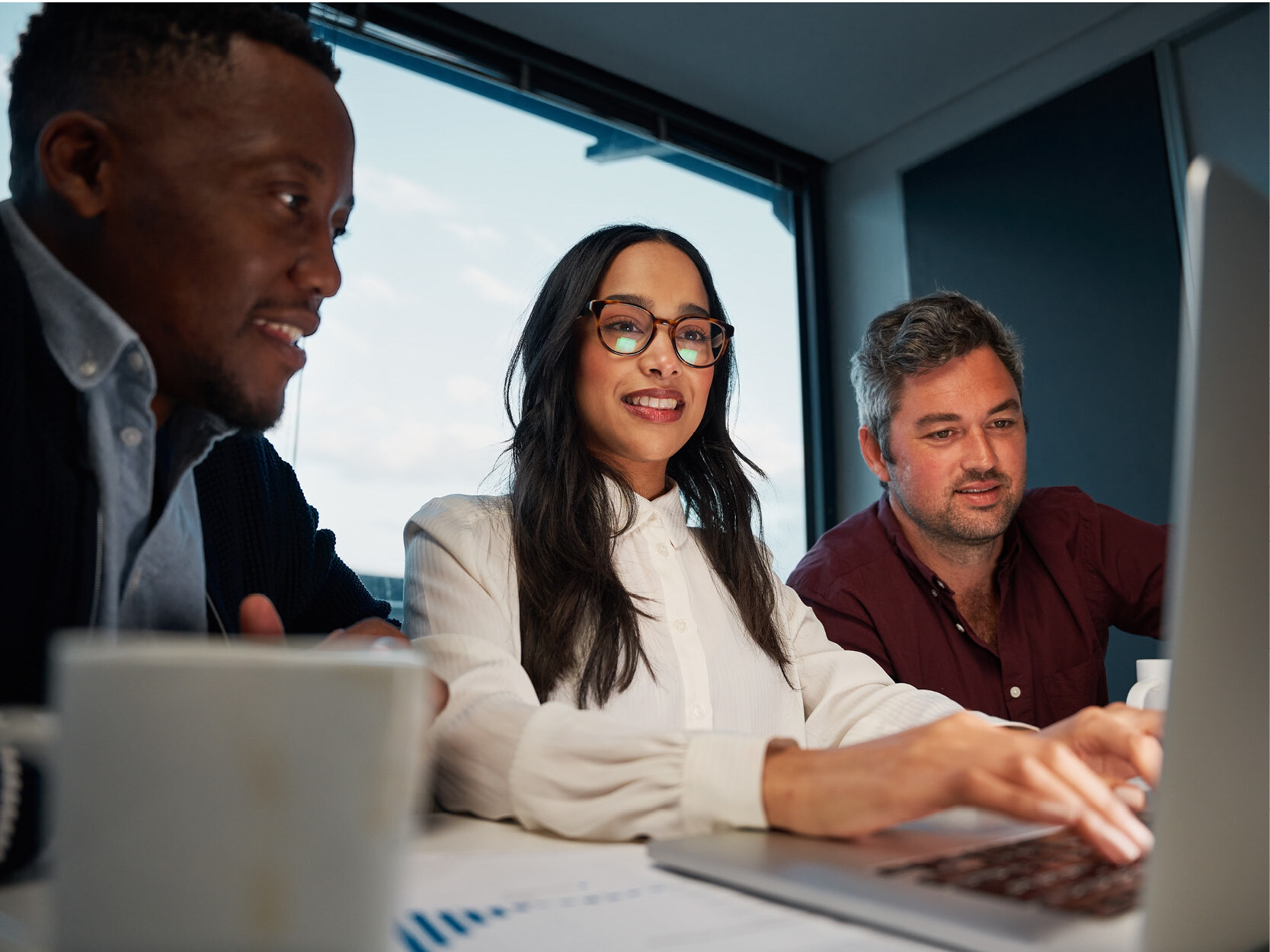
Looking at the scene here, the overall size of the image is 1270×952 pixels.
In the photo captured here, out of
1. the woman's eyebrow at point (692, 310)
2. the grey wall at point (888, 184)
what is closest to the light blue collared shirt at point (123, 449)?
the woman's eyebrow at point (692, 310)

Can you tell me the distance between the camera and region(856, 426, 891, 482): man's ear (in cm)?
215

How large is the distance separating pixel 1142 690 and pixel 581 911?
990 mm

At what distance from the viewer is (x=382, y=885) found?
10.8 inches

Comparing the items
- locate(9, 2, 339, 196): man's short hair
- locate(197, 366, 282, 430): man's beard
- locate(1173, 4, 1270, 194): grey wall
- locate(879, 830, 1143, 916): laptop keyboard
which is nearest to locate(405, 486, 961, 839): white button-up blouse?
locate(879, 830, 1143, 916): laptop keyboard

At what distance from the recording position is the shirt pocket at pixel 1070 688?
177 cm

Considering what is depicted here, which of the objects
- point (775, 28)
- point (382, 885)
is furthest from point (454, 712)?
point (775, 28)

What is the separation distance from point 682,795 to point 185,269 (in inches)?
22.2

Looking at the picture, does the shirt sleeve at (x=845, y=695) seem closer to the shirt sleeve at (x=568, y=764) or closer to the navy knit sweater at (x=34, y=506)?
the shirt sleeve at (x=568, y=764)

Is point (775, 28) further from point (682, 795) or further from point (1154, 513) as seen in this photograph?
point (682, 795)

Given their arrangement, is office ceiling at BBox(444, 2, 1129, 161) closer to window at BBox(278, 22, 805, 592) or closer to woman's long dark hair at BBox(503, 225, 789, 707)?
window at BBox(278, 22, 805, 592)

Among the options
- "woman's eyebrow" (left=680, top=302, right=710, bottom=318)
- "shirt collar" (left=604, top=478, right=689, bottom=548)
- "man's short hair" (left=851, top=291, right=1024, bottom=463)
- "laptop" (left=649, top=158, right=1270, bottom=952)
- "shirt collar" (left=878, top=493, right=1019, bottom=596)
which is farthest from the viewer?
"man's short hair" (left=851, top=291, right=1024, bottom=463)

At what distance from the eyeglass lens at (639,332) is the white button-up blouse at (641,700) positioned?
8.6 inches

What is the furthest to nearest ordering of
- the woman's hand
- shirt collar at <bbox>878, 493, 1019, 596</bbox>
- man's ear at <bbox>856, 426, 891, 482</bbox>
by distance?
1. man's ear at <bbox>856, 426, 891, 482</bbox>
2. shirt collar at <bbox>878, 493, 1019, 596</bbox>
3. the woman's hand

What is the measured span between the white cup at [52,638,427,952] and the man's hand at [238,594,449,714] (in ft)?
0.96
